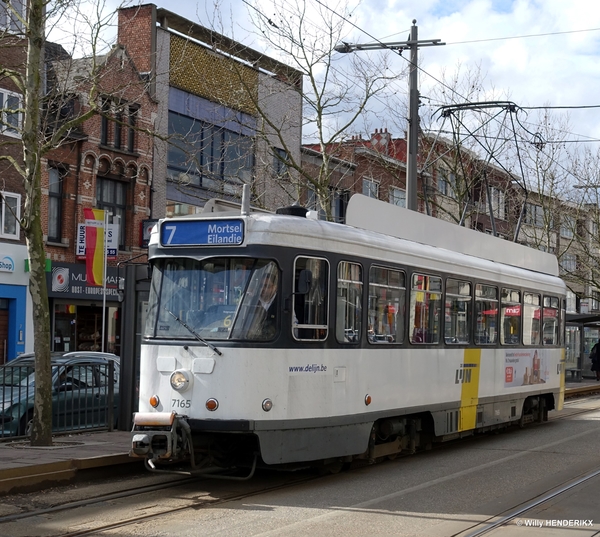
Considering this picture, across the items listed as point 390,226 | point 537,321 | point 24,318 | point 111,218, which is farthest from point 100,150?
point 390,226

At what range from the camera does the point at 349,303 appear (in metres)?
10.7

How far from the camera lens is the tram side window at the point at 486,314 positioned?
46.2 ft

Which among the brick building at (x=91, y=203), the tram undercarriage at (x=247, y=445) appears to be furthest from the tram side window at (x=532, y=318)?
the brick building at (x=91, y=203)

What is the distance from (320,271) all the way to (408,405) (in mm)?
2581

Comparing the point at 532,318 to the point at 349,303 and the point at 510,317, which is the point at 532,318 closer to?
the point at 510,317

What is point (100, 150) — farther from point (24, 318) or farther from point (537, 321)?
point (537, 321)

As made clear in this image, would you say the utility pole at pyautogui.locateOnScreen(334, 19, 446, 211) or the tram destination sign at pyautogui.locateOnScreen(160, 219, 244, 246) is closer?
the tram destination sign at pyautogui.locateOnScreen(160, 219, 244, 246)

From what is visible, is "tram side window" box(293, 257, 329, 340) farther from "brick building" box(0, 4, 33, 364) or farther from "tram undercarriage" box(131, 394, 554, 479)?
"brick building" box(0, 4, 33, 364)

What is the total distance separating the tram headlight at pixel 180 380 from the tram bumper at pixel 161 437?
0.35 meters

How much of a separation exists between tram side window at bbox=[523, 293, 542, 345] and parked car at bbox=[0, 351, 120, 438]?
702 centimetres

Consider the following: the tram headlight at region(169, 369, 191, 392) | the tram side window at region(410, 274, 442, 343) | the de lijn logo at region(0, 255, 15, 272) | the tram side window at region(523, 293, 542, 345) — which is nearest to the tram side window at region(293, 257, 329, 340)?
the tram headlight at region(169, 369, 191, 392)

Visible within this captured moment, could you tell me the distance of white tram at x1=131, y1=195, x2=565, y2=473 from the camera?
9.59 metres

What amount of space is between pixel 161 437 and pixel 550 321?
33.7 feet

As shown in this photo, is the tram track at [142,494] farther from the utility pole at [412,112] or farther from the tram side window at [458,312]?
the utility pole at [412,112]
